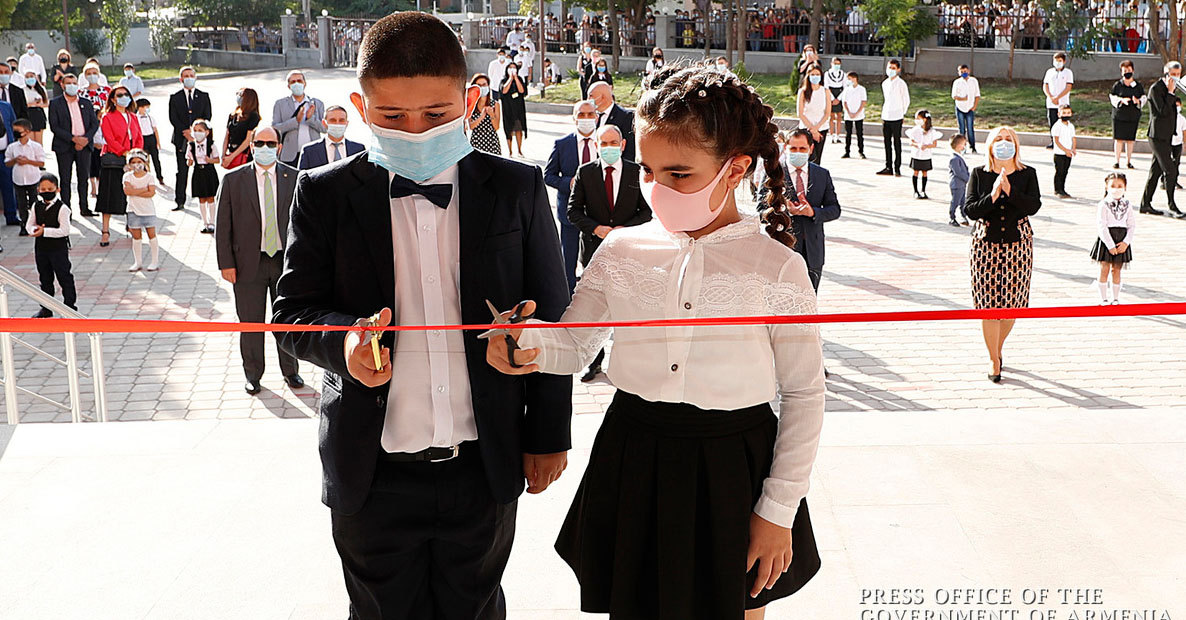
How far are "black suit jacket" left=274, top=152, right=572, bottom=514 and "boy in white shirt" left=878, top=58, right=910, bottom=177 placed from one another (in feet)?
47.9

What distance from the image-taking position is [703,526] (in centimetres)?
260

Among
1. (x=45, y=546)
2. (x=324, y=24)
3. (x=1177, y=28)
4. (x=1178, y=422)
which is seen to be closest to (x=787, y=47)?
(x=1177, y=28)

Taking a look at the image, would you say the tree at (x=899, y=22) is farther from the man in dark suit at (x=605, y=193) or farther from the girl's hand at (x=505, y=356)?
the girl's hand at (x=505, y=356)

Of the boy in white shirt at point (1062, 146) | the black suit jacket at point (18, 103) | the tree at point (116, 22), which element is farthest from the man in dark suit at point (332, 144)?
the tree at point (116, 22)

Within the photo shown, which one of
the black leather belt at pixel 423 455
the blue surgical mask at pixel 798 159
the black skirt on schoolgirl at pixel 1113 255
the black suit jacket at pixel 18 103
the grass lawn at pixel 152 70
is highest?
the grass lawn at pixel 152 70

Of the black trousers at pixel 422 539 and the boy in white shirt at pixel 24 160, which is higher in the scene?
the boy in white shirt at pixel 24 160

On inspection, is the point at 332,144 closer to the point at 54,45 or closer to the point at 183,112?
the point at 183,112

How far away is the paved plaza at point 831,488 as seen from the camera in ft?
12.9

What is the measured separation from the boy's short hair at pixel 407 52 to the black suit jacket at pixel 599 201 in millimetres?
5241

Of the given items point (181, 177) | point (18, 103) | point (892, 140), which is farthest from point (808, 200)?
point (18, 103)

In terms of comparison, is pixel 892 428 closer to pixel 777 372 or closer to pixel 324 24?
pixel 777 372

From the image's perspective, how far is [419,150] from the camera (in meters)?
2.54

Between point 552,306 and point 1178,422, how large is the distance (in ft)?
13.3

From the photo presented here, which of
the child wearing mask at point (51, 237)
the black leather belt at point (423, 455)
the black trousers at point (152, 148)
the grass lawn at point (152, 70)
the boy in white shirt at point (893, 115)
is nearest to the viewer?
the black leather belt at point (423, 455)
